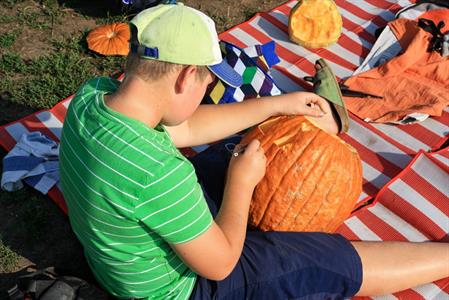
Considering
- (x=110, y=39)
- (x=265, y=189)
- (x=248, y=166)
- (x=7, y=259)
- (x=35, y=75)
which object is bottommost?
(x=7, y=259)

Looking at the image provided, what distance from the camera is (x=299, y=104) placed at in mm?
2572

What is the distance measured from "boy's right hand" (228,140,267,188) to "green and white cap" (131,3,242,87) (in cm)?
55

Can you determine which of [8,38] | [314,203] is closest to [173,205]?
[314,203]

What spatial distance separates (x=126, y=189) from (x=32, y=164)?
5.69ft

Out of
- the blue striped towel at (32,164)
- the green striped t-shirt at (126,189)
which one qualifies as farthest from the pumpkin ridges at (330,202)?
the blue striped towel at (32,164)

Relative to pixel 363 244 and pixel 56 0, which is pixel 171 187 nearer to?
pixel 363 244

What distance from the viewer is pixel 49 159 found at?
313 centimetres

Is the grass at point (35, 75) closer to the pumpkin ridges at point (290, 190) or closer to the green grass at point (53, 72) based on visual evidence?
the green grass at point (53, 72)

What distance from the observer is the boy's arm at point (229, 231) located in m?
1.72

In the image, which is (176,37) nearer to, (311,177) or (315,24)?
(311,177)

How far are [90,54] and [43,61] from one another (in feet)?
1.21

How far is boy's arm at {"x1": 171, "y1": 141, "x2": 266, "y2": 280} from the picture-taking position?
172cm

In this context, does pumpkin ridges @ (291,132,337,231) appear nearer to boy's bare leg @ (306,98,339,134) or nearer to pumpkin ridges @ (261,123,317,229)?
pumpkin ridges @ (261,123,317,229)

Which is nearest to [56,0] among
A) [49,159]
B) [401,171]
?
[49,159]
